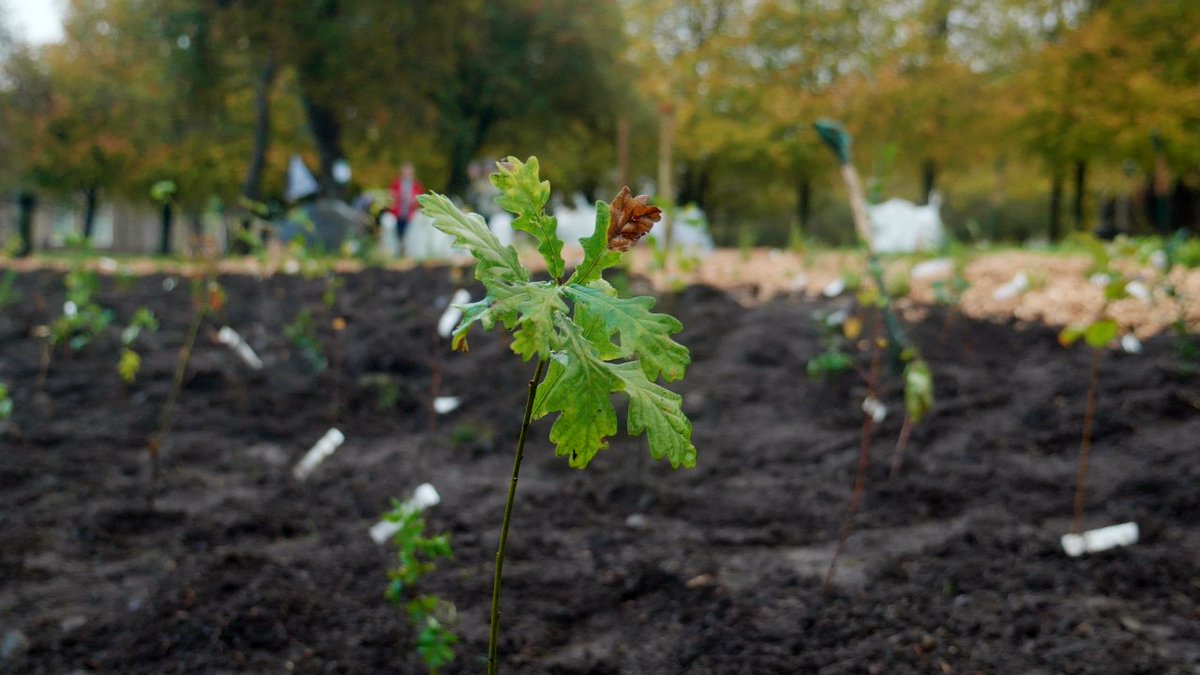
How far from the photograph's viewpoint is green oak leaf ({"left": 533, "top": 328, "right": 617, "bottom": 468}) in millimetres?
848

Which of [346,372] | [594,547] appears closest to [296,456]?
[346,372]

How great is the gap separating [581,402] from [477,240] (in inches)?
7.4

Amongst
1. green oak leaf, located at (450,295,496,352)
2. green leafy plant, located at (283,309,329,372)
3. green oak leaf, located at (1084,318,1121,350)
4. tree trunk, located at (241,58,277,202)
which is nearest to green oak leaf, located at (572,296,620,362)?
green oak leaf, located at (450,295,496,352)

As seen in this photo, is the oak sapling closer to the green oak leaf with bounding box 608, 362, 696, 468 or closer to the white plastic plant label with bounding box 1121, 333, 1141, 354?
the green oak leaf with bounding box 608, 362, 696, 468

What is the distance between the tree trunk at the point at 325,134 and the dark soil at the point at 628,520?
1163 centimetres

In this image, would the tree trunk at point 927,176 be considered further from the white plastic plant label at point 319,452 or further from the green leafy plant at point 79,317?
the white plastic plant label at point 319,452

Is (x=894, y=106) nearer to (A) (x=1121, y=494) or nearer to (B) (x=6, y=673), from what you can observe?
(A) (x=1121, y=494)

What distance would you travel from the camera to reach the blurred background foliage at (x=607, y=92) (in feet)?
47.0

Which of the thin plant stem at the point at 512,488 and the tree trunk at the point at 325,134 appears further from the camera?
the tree trunk at the point at 325,134

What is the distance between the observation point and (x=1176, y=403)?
3344 mm

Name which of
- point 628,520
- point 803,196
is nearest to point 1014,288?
point 628,520

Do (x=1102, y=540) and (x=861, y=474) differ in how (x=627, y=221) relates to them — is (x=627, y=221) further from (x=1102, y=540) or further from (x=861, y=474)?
(x=1102, y=540)

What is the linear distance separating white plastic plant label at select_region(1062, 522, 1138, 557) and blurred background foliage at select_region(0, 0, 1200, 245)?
359 inches

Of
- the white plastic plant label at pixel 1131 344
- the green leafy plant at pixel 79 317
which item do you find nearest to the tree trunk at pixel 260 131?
the green leafy plant at pixel 79 317
